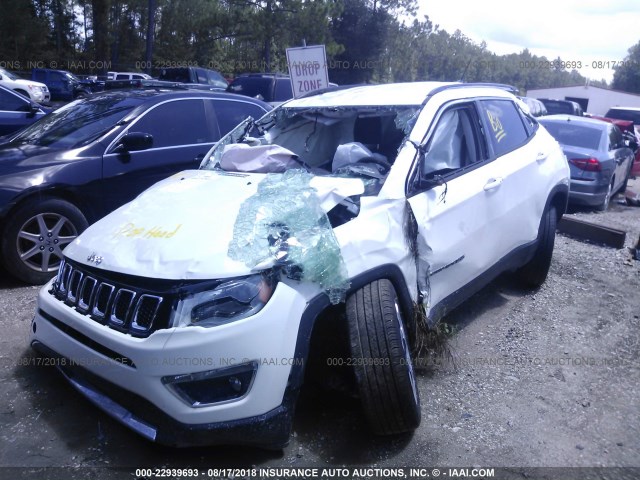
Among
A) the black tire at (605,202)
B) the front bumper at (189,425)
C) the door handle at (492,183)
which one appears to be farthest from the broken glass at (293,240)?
the black tire at (605,202)

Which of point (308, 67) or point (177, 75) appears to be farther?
point (177, 75)

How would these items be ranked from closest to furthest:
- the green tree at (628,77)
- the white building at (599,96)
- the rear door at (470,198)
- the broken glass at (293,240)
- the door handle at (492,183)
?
1. the broken glass at (293,240)
2. the rear door at (470,198)
3. the door handle at (492,183)
4. the white building at (599,96)
5. the green tree at (628,77)

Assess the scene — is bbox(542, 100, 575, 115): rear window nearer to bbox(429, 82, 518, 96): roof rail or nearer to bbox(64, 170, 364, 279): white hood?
bbox(429, 82, 518, 96): roof rail

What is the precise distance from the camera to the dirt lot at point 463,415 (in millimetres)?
2930

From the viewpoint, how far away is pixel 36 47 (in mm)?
38938

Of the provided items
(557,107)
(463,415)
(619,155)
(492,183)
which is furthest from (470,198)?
(557,107)

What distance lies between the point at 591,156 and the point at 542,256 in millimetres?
5086

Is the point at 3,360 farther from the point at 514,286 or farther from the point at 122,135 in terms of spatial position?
the point at 514,286

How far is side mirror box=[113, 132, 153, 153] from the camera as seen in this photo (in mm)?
5391

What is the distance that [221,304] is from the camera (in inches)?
104

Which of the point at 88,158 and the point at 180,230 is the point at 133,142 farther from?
the point at 180,230

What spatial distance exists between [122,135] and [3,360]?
2540 mm

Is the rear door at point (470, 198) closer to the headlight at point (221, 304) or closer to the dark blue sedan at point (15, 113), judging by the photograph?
the headlight at point (221, 304)

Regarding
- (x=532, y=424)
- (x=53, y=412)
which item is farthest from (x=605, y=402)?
(x=53, y=412)
